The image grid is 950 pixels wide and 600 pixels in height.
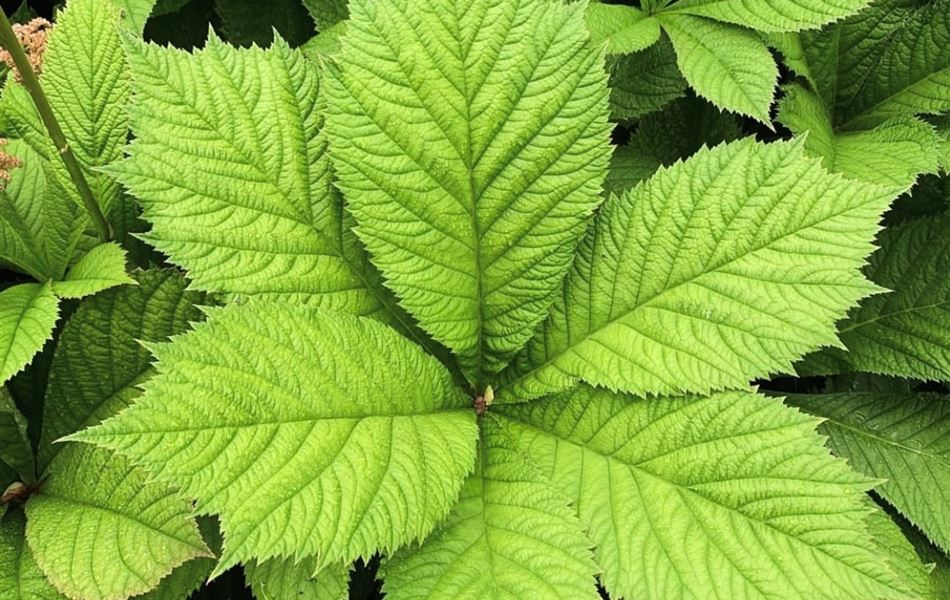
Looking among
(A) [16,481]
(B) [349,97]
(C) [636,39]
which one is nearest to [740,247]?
(C) [636,39]

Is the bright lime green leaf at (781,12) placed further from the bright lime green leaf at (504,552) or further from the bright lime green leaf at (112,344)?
the bright lime green leaf at (112,344)

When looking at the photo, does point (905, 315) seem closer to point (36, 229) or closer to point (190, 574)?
point (190, 574)

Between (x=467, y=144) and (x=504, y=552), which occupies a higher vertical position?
(x=467, y=144)

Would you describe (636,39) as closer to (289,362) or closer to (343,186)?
(343,186)

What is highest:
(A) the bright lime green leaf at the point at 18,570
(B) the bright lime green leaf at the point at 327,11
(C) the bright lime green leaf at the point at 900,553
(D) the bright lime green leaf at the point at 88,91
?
(B) the bright lime green leaf at the point at 327,11

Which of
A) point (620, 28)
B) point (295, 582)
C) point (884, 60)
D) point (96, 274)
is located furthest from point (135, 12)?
point (884, 60)

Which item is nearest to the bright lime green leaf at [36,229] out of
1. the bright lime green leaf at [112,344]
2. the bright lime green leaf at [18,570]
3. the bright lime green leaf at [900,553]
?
the bright lime green leaf at [112,344]
